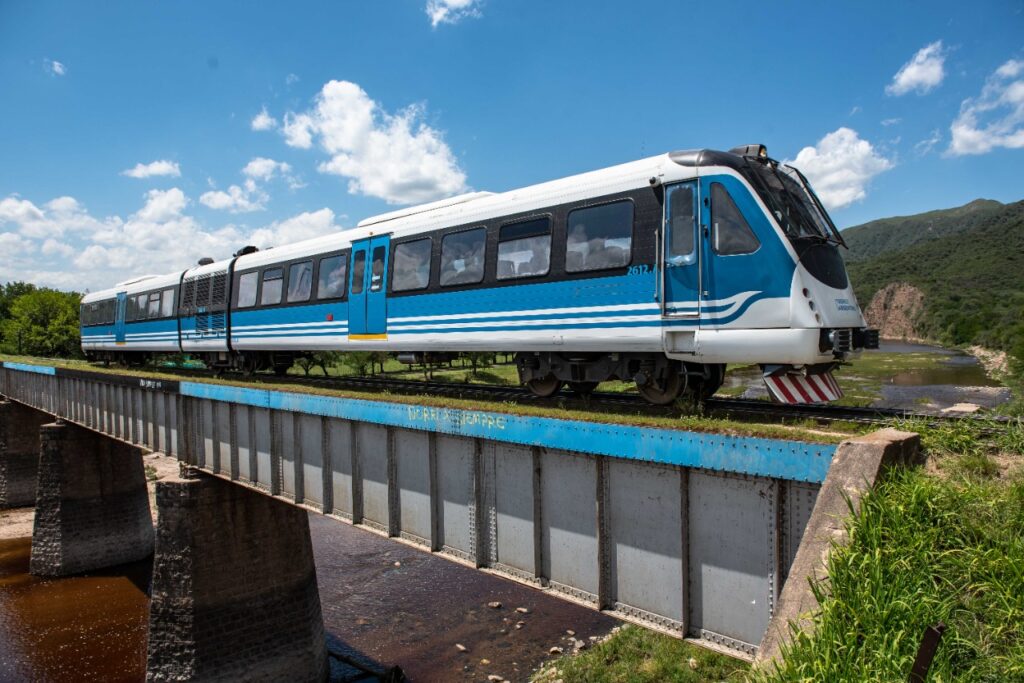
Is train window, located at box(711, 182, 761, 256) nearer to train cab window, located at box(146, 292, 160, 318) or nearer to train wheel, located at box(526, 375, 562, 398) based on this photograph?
train wheel, located at box(526, 375, 562, 398)

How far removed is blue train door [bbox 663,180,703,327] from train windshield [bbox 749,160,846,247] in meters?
0.82

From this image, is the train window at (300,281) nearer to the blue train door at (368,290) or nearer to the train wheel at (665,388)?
the blue train door at (368,290)

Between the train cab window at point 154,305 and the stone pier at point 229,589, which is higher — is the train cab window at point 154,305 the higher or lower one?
the higher one

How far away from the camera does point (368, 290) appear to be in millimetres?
13477

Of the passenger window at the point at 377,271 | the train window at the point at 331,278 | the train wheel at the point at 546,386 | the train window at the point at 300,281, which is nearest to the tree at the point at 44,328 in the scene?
the train window at the point at 300,281

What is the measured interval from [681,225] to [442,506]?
4981 millimetres

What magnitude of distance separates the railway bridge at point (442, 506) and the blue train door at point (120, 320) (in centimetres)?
277

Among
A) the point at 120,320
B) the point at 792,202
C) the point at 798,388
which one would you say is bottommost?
the point at 798,388

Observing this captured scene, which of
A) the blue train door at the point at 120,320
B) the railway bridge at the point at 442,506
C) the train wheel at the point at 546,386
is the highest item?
the blue train door at the point at 120,320

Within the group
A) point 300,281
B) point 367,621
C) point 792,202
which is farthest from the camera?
point 367,621

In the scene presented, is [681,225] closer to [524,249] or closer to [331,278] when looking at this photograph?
[524,249]

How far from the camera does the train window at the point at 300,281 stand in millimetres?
15430

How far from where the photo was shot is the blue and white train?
7.91 m

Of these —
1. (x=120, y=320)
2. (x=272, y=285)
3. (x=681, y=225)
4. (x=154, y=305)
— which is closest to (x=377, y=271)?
(x=272, y=285)
